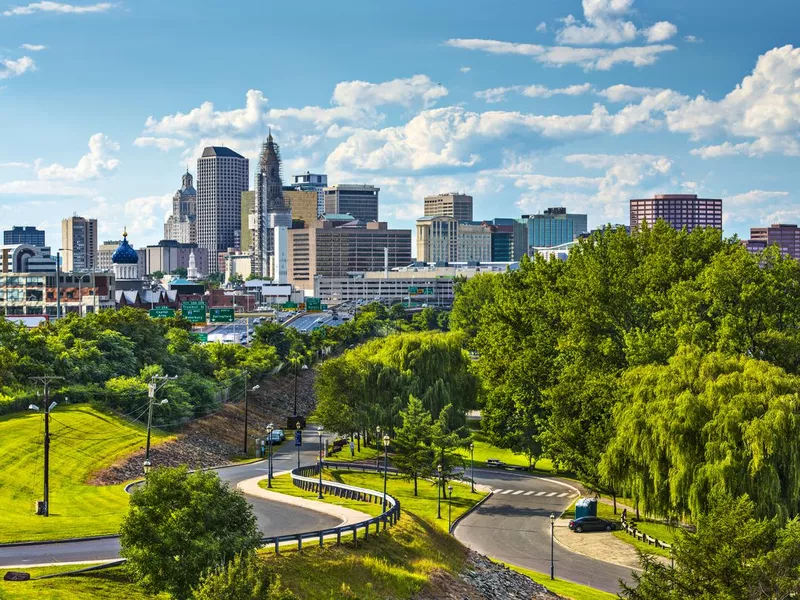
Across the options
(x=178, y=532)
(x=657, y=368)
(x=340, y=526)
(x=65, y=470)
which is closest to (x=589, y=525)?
(x=657, y=368)

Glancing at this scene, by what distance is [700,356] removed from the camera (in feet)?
193

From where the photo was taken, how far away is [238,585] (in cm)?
2934

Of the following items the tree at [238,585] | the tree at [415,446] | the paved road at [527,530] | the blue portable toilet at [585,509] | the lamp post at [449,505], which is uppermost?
the tree at [238,585]

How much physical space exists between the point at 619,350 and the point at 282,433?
33.9 meters

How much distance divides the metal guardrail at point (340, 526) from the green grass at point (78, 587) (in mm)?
4976

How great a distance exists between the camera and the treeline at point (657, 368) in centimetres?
5147

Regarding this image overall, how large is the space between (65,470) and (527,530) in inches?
1021

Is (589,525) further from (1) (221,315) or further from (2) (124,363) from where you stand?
(1) (221,315)

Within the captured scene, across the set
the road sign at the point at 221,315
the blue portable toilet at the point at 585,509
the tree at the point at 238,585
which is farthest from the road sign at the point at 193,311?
the tree at the point at 238,585

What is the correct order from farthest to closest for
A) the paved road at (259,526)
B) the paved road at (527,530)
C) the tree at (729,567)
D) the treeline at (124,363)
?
the treeline at (124,363)
the paved road at (527,530)
the paved road at (259,526)
the tree at (729,567)

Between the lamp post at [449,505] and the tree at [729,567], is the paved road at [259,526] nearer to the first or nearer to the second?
the lamp post at [449,505]

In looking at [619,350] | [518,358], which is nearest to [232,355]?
[518,358]

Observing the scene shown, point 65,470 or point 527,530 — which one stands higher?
point 65,470

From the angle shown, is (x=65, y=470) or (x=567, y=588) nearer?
(x=567, y=588)
